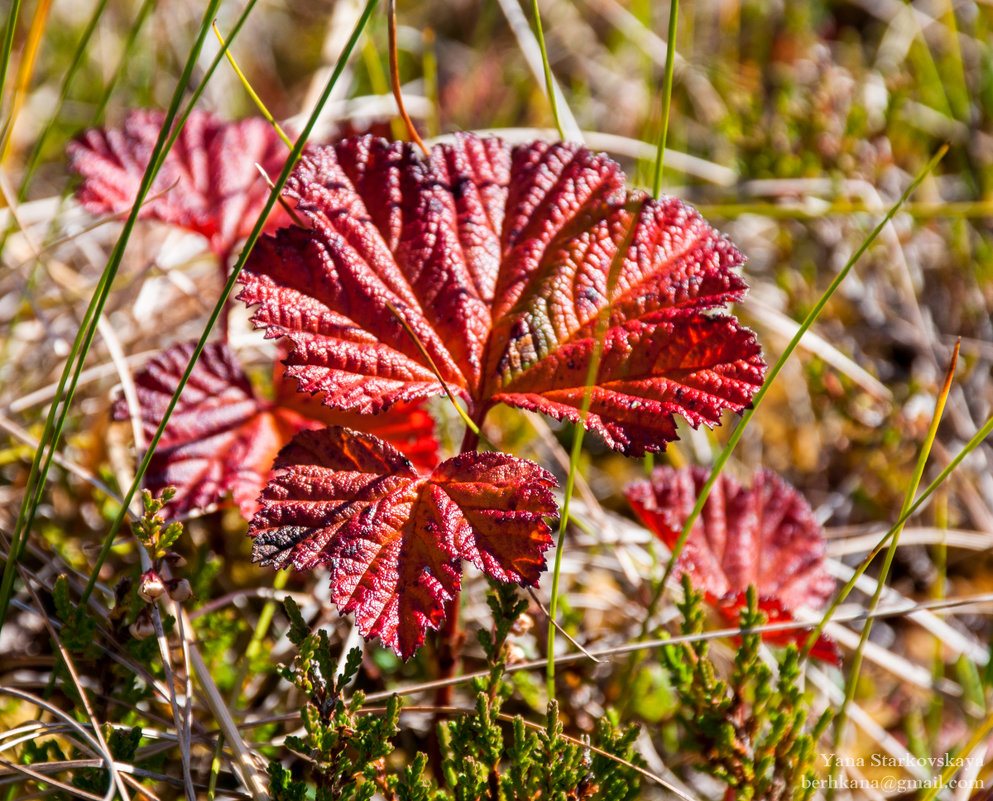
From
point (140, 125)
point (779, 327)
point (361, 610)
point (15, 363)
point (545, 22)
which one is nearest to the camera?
point (361, 610)

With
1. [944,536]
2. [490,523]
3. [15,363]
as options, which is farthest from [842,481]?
[15,363]

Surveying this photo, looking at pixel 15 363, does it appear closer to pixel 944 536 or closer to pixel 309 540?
pixel 309 540

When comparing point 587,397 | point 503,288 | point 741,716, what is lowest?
point 741,716

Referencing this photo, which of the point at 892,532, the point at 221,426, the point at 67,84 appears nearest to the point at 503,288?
the point at 221,426

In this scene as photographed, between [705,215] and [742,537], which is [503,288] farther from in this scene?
[705,215]

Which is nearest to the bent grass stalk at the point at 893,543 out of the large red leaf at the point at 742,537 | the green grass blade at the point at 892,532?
the green grass blade at the point at 892,532
